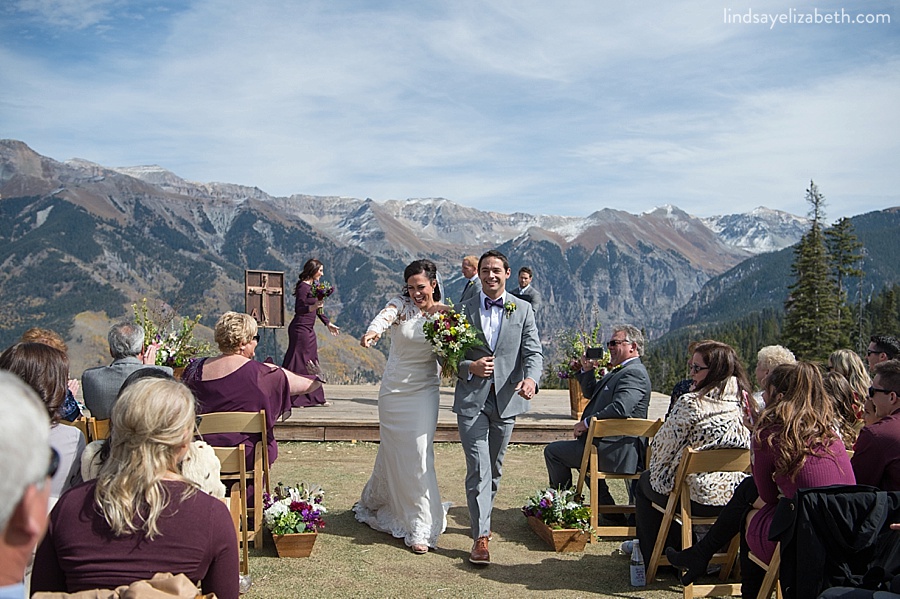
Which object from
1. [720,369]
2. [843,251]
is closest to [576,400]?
[720,369]

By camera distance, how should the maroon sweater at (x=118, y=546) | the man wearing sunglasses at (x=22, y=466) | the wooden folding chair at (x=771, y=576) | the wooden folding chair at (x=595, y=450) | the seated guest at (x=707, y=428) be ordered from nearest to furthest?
1. the man wearing sunglasses at (x=22, y=466)
2. the maroon sweater at (x=118, y=546)
3. the wooden folding chair at (x=771, y=576)
4. the seated guest at (x=707, y=428)
5. the wooden folding chair at (x=595, y=450)

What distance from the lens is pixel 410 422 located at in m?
6.28

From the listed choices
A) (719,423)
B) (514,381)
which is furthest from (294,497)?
(719,423)

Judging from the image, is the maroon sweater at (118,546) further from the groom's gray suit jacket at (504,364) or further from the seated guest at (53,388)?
the groom's gray suit jacket at (504,364)

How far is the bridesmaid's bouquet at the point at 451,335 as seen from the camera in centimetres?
595

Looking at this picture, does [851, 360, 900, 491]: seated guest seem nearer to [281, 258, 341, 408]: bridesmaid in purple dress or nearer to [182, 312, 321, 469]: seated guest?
[182, 312, 321, 469]: seated guest

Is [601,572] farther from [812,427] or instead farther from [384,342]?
[384,342]

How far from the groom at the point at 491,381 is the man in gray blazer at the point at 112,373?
90.2 inches

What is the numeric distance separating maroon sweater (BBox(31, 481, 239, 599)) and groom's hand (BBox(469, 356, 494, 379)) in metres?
3.29

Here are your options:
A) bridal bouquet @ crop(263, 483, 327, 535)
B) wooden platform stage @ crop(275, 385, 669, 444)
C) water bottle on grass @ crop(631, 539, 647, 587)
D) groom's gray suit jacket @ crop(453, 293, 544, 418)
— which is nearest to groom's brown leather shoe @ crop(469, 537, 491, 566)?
groom's gray suit jacket @ crop(453, 293, 544, 418)

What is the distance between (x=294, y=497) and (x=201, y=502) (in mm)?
3262

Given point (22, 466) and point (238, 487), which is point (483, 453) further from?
point (22, 466)

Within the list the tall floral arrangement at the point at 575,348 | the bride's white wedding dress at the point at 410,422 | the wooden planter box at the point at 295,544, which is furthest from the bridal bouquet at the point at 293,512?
the tall floral arrangement at the point at 575,348

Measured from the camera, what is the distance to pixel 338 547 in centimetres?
615
